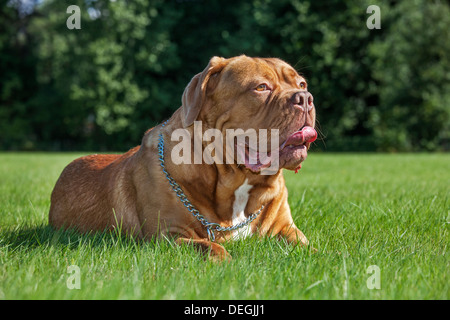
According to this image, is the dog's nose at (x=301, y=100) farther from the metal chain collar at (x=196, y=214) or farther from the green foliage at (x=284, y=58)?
the green foliage at (x=284, y=58)

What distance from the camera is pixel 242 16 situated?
27.0m

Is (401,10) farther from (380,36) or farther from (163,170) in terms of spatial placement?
(163,170)

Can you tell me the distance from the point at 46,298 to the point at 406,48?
29676 millimetres

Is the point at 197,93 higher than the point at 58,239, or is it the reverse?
the point at 197,93

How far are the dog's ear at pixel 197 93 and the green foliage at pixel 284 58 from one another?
22182 mm

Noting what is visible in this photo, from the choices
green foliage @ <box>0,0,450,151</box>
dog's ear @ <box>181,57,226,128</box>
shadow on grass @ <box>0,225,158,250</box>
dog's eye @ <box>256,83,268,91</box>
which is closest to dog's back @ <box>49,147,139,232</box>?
shadow on grass @ <box>0,225,158,250</box>

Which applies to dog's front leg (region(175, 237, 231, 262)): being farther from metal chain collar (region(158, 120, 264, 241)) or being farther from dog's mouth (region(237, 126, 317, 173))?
dog's mouth (region(237, 126, 317, 173))

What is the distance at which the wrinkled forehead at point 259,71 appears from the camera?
3410 mm

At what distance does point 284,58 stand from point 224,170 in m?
24.3

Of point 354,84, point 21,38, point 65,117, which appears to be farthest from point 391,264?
point 21,38

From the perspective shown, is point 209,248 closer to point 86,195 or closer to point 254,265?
point 254,265

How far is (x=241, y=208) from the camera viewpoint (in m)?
3.54

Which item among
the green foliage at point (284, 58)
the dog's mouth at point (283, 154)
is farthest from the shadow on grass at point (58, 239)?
the green foliage at point (284, 58)

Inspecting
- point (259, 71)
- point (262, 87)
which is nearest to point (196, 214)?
point (262, 87)
